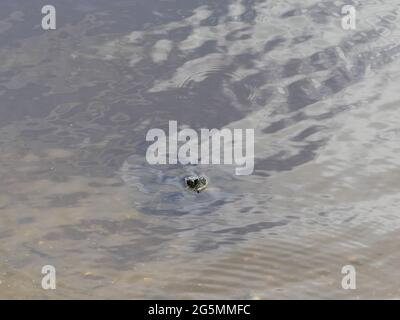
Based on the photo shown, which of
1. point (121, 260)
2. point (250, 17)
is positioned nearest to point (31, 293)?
point (121, 260)

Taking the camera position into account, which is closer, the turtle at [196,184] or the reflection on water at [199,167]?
the reflection on water at [199,167]

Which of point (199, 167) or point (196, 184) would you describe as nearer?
point (196, 184)

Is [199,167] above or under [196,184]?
above

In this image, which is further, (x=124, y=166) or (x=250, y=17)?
(x=250, y=17)

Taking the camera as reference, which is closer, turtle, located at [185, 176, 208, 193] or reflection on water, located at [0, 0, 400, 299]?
reflection on water, located at [0, 0, 400, 299]

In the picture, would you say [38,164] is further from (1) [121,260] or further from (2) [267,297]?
(2) [267,297]

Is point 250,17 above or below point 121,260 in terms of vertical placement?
above
